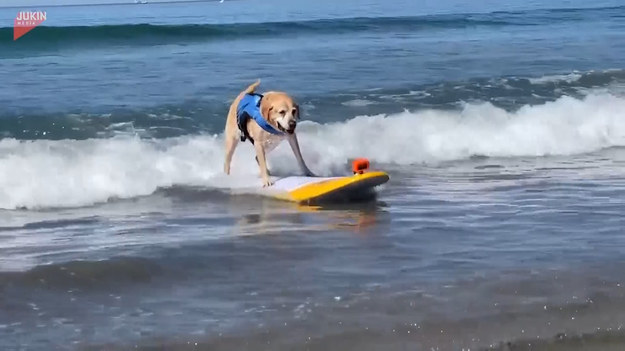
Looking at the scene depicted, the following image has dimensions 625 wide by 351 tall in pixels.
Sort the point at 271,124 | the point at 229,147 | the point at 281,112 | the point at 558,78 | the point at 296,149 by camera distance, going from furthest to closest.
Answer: the point at 558,78 → the point at 229,147 → the point at 296,149 → the point at 271,124 → the point at 281,112

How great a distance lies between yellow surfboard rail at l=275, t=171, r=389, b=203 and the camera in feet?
28.3

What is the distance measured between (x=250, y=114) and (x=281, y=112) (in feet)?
1.72

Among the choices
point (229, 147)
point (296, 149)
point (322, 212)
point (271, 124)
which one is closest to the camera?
point (322, 212)

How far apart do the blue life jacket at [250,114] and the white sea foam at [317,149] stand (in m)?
0.58

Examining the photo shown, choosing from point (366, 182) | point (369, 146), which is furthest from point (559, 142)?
point (366, 182)

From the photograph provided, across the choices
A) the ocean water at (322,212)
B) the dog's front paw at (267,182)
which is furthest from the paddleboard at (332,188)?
the dog's front paw at (267,182)

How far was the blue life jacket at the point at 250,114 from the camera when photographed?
9.28 metres

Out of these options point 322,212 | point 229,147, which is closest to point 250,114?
point 229,147

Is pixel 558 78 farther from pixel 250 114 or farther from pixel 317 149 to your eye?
pixel 250 114

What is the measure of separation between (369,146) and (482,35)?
1658 cm

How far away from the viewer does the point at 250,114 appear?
9.45 m

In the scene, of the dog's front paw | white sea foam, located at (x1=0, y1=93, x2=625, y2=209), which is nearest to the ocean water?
white sea foam, located at (x1=0, y1=93, x2=625, y2=209)

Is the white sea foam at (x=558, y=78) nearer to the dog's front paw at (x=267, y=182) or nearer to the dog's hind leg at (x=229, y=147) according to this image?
the dog's hind leg at (x=229, y=147)

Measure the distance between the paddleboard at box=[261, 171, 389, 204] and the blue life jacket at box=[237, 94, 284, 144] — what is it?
0.61 m
